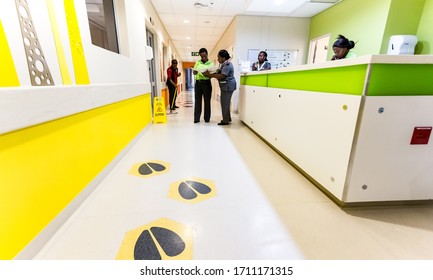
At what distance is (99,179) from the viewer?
1.71 m

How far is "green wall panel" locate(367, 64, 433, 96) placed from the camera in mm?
1174

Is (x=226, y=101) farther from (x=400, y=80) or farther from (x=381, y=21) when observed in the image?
(x=381, y=21)

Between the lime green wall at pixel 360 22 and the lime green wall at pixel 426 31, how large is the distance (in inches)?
21.7

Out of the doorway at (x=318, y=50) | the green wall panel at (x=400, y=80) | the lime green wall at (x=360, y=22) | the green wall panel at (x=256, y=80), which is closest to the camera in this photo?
the green wall panel at (x=400, y=80)

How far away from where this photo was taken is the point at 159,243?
1.08m

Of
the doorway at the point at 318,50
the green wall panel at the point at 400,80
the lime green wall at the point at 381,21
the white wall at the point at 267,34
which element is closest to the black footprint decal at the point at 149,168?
the green wall panel at the point at 400,80

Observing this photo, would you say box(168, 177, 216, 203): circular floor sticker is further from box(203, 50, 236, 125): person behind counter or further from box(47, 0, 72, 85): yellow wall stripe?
box(203, 50, 236, 125): person behind counter

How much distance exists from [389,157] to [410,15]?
12.5 feet

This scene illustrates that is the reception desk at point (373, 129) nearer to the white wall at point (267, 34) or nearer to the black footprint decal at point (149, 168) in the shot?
the black footprint decal at point (149, 168)

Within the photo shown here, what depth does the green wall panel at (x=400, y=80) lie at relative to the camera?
1174mm

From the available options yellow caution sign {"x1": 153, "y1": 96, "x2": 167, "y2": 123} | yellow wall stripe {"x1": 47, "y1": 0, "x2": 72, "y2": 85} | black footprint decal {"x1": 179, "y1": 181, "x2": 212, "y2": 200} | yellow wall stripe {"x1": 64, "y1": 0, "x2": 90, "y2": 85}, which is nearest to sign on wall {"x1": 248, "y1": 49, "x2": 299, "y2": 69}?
yellow caution sign {"x1": 153, "y1": 96, "x2": 167, "y2": 123}
